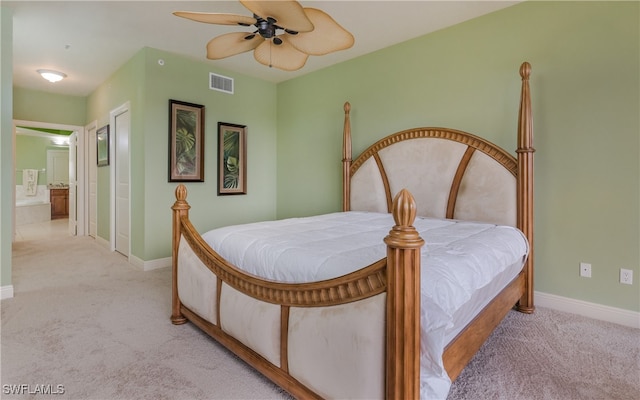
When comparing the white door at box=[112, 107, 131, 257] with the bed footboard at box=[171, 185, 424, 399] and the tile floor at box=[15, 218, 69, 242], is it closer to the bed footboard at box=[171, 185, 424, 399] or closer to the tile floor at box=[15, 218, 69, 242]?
the tile floor at box=[15, 218, 69, 242]

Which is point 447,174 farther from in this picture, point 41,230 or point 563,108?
point 41,230

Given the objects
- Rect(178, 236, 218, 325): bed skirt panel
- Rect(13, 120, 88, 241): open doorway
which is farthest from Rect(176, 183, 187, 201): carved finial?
Rect(13, 120, 88, 241): open doorway

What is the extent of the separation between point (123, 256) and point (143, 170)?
1.42 metres

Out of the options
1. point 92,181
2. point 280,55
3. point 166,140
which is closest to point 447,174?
point 280,55

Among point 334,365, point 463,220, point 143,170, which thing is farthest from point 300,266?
point 143,170

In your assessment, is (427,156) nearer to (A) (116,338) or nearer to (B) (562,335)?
(B) (562,335)

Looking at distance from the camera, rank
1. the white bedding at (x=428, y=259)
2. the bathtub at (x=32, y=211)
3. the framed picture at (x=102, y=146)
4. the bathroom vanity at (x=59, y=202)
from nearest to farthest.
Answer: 1. the white bedding at (x=428, y=259)
2. the framed picture at (x=102, y=146)
3. the bathtub at (x=32, y=211)
4. the bathroom vanity at (x=59, y=202)

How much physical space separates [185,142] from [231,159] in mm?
705

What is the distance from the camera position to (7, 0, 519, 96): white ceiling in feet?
9.16

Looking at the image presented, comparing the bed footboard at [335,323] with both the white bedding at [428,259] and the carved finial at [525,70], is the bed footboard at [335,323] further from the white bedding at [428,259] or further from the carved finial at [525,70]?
the carved finial at [525,70]

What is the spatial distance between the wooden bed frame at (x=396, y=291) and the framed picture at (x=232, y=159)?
92.3 inches

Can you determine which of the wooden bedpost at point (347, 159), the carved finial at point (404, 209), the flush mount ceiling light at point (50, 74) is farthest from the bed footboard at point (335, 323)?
the flush mount ceiling light at point (50, 74)

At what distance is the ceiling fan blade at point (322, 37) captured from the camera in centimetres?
197

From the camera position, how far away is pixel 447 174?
294 centimetres
